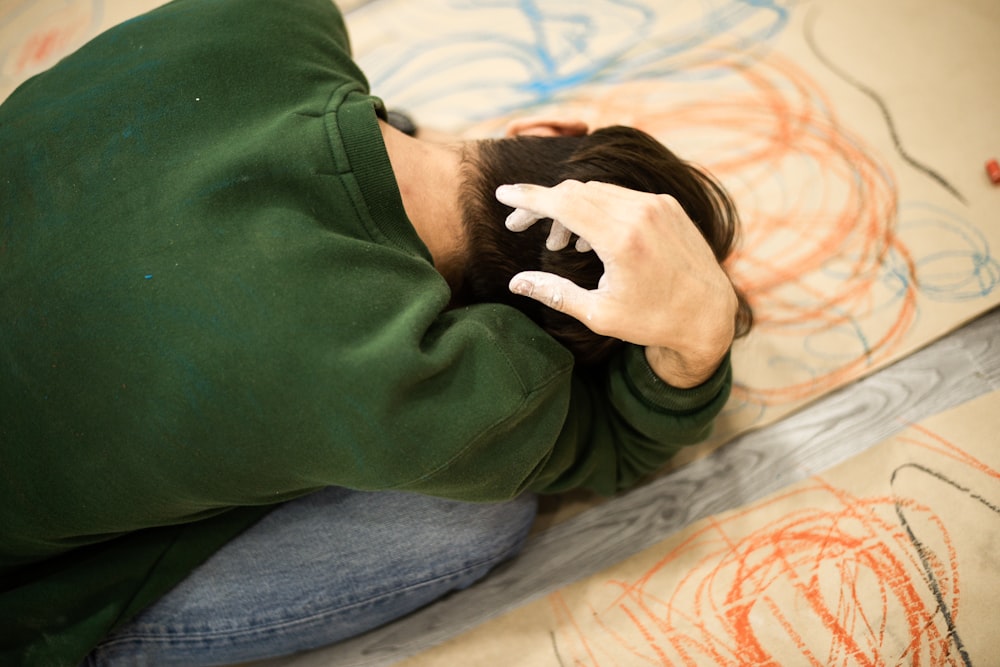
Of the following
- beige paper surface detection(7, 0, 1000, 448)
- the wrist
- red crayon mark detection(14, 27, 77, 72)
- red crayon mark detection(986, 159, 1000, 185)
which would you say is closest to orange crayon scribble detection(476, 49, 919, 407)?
beige paper surface detection(7, 0, 1000, 448)

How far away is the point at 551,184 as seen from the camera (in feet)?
2.60

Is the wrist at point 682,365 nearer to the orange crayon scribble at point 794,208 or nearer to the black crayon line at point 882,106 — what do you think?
the orange crayon scribble at point 794,208

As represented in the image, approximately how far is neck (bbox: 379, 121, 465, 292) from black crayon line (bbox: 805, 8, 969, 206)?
0.86 m

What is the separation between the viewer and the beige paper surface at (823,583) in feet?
2.89

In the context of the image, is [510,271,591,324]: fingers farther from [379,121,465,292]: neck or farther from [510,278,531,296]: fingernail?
[379,121,465,292]: neck

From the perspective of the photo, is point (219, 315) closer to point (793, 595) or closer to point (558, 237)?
point (558, 237)

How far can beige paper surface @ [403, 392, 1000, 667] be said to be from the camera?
0.88m

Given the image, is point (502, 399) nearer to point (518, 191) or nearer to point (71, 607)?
point (518, 191)

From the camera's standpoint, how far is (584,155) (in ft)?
2.61

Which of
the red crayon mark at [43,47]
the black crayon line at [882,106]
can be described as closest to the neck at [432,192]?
the black crayon line at [882,106]

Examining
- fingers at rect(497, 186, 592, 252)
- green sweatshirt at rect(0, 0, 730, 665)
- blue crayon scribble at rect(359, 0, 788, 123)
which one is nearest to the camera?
→ green sweatshirt at rect(0, 0, 730, 665)

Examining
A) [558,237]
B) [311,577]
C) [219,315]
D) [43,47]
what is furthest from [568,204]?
[43,47]

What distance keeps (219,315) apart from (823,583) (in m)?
0.85

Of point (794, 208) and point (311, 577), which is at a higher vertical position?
point (794, 208)
